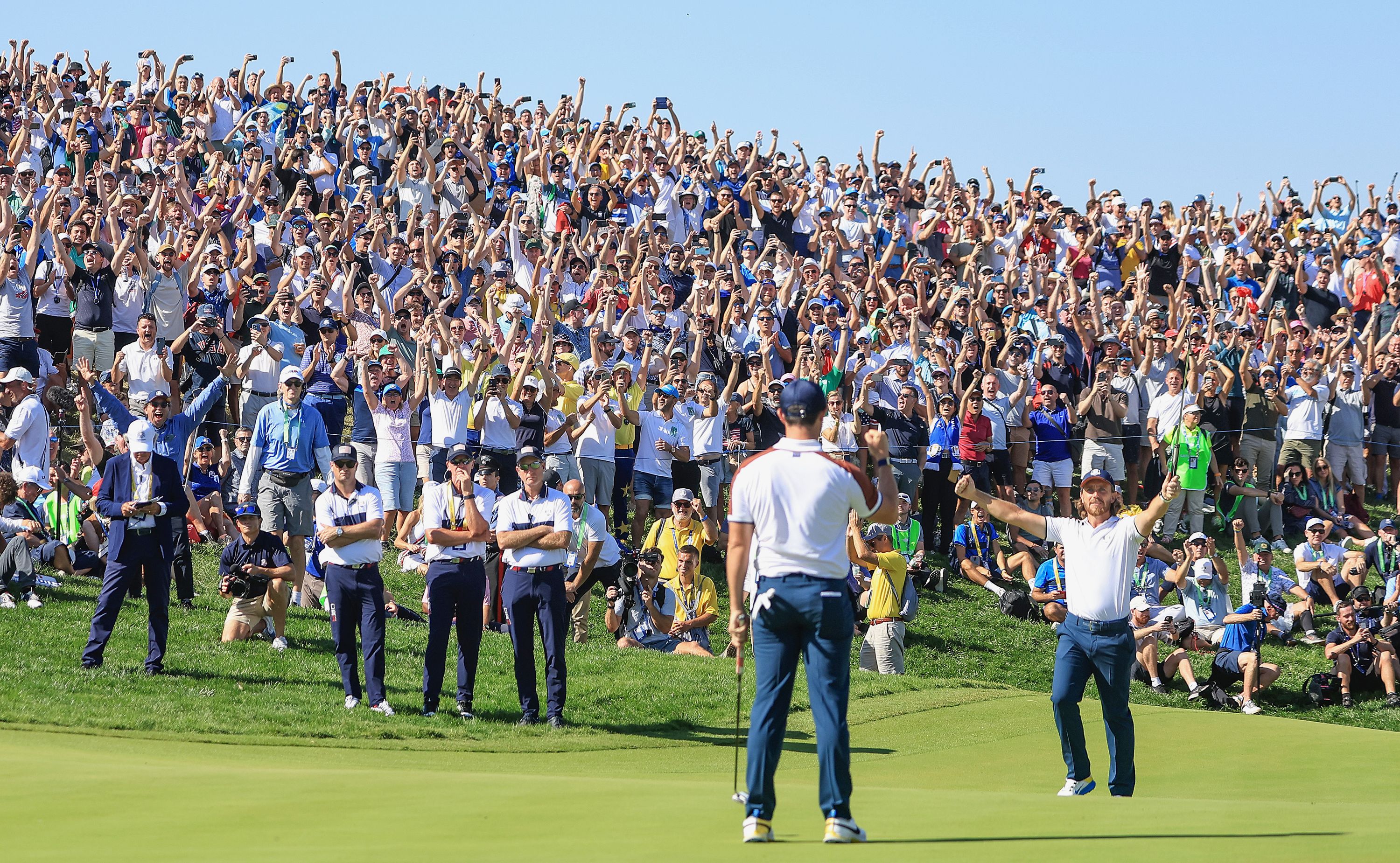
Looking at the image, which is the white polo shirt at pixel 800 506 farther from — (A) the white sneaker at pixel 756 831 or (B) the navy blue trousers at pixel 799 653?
(A) the white sneaker at pixel 756 831

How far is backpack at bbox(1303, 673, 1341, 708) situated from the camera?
16625 millimetres

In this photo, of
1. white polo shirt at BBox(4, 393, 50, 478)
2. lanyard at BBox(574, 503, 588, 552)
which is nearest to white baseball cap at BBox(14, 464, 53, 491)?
white polo shirt at BBox(4, 393, 50, 478)

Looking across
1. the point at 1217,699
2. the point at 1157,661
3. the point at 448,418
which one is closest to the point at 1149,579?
the point at 1157,661

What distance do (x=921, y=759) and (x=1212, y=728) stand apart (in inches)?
120

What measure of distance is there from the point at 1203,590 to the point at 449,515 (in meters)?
9.76

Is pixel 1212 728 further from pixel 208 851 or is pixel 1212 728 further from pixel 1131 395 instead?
pixel 208 851

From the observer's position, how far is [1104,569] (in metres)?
9.02

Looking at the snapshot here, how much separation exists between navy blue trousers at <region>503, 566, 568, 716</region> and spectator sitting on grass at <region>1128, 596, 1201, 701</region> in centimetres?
717

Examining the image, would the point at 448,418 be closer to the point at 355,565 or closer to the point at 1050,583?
the point at 355,565

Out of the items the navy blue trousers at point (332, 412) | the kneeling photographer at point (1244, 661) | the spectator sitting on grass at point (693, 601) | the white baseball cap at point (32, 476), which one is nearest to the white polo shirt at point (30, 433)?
the white baseball cap at point (32, 476)

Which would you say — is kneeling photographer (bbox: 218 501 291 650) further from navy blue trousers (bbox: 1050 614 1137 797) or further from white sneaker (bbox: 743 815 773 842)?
white sneaker (bbox: 743 815 773 842)

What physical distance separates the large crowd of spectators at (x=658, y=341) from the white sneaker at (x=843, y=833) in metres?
7.14

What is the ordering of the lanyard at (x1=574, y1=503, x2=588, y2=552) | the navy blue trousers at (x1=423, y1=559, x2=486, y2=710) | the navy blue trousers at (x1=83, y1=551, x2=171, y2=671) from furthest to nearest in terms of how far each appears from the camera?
the lanyard at (x1=574, y1=503, x2=588, y2=552)
the navy blue trousers at (x1=83, y1=551, x2=171, y2=671)
the navy blue trousers at (x1=423, y1=559, x2=486, y2=710)

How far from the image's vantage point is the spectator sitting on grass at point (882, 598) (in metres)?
15.9
